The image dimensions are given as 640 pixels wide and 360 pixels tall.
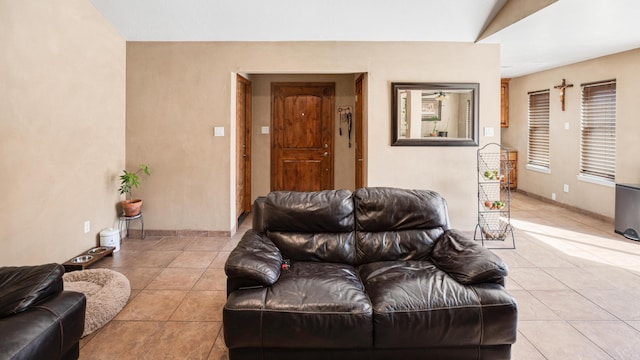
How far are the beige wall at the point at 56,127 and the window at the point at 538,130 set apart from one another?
6967 mm

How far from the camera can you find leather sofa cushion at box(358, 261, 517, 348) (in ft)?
6.45

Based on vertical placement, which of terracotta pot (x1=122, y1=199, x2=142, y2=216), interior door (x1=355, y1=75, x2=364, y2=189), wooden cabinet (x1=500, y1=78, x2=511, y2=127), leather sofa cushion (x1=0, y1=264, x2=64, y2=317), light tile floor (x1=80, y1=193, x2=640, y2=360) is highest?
wooden cabinet (x1=500, y1=78, x2=511, y2=127)

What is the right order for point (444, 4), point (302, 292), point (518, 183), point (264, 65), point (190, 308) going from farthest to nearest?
point (518, 183) < point (264, 65) < point (444, 4) < point (190, 308) < point (302, 292)

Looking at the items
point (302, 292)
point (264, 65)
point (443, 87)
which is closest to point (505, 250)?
point (443, 87)

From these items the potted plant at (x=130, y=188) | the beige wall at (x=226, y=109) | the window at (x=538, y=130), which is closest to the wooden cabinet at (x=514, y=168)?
the window at (x=538, y=130)

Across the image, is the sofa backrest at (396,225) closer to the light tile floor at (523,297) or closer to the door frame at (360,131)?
the light tile floor at (523,297)

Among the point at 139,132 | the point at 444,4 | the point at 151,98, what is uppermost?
the point at 444,4

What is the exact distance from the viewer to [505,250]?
430 centimetres

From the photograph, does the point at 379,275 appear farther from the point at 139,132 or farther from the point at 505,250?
the point at 139,132

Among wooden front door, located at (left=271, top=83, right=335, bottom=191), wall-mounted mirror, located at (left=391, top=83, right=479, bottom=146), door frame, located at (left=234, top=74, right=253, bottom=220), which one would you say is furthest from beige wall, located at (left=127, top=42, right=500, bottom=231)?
wooden front door, located at (left=271, top=83, right=335, bottom=191)

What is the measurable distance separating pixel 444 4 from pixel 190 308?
3805mm

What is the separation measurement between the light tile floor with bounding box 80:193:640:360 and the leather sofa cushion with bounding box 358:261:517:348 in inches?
A: 15.3

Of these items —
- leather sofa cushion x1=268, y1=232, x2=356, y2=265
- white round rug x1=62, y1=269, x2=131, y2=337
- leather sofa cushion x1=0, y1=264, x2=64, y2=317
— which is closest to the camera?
leather sofa cushion x1=0, y1=264, x2=64, y2=317

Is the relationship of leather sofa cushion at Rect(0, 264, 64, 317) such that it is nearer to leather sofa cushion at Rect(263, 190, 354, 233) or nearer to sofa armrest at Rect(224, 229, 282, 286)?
sofa armrest at Rect(224, 229, 282, 286)
